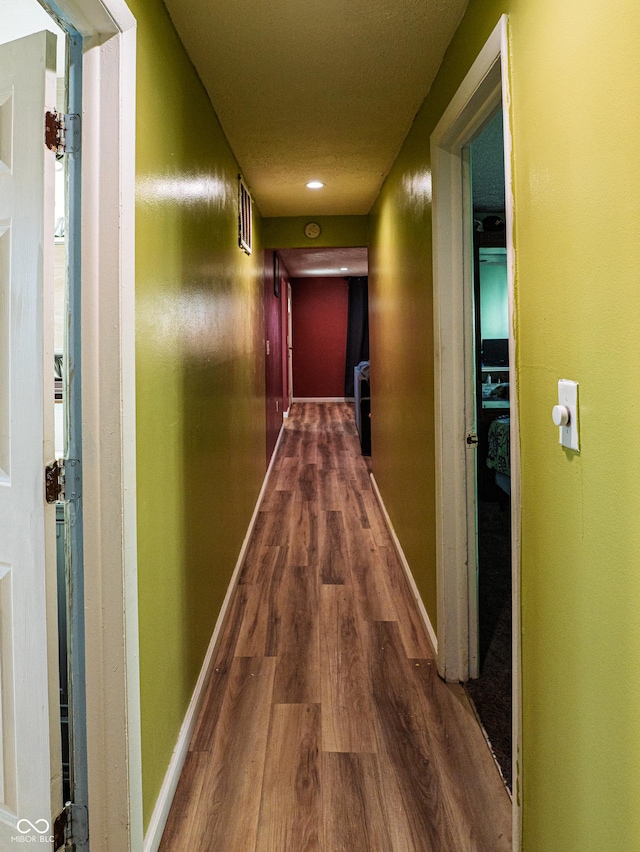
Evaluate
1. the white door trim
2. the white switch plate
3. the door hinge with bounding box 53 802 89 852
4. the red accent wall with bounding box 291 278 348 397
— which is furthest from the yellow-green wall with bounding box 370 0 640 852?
the red accent wall with bounding box 291 278 348 397

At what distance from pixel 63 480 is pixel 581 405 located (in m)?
1.05

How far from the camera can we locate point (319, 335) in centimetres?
1077

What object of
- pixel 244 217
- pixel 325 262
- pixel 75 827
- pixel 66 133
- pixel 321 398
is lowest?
pixel 75 827

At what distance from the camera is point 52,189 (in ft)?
3.82

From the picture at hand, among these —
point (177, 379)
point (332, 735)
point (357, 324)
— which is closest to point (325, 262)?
point (357, 324)

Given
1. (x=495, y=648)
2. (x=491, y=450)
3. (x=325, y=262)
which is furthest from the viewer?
(x=325, y=262)

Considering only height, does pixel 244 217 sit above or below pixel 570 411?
above

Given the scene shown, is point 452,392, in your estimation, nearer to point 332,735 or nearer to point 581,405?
point 581,405

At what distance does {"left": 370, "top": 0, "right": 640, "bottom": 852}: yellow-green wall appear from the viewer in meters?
0.84

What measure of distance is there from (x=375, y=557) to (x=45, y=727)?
2340 mm

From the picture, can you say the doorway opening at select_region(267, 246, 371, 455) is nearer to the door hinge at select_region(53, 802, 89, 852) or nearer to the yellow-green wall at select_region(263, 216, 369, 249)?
the yellow-green wall at select_region(263, 216, 369, 249)
